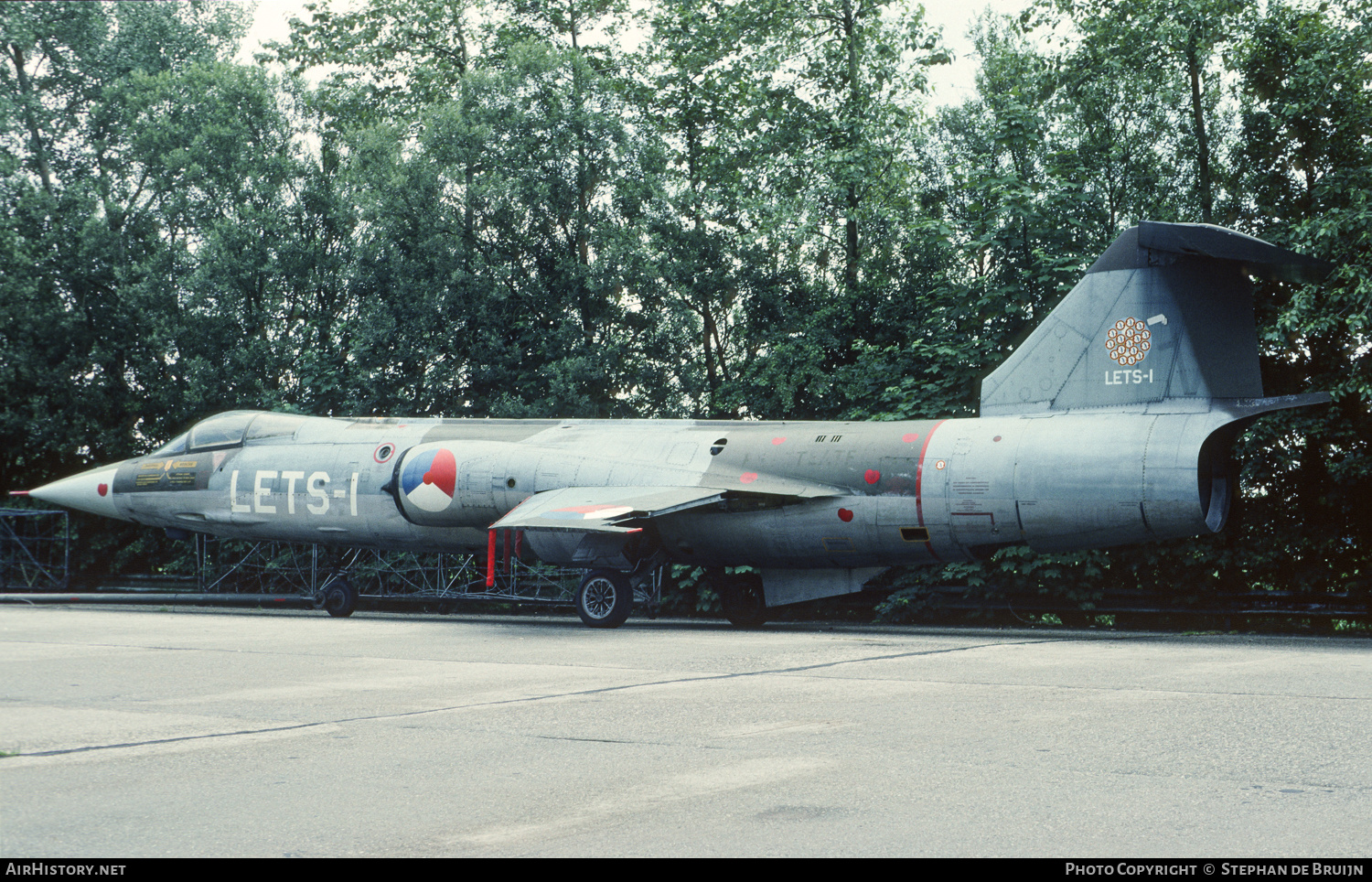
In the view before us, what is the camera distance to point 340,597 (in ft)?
64.8

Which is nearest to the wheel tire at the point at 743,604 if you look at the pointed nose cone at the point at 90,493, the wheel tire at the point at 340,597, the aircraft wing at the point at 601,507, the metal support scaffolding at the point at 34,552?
the aircraft wing at the point at 601,507

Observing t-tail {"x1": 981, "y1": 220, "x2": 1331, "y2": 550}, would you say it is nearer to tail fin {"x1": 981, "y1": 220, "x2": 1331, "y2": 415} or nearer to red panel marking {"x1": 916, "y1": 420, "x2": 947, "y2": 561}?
tail fin {"x1": 981, "y1": 220, "x2": 1331, "y2": 415}

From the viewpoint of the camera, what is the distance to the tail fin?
13.6 metres

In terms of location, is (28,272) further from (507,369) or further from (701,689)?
(701,689)

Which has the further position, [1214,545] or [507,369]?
[507,369]

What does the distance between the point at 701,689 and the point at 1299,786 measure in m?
4.51

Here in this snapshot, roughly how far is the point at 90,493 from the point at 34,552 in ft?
31.4

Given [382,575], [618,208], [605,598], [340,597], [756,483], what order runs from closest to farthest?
[756,483] → [605,598] → [340,597] → [382,575] → [618,208]

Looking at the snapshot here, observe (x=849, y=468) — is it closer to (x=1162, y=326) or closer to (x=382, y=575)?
(x=1162, y=326)

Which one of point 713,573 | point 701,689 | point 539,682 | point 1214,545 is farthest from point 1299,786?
point 713,573

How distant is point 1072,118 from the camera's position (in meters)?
23.4

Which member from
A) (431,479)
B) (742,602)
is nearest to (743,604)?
(742,602)

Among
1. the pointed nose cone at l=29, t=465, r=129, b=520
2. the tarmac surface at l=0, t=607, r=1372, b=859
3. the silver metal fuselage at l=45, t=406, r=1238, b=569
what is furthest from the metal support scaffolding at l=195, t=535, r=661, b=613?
the tarmac surface at l=0, t=607, r=1372, b=859

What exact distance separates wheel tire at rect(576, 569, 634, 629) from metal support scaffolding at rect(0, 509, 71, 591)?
55.3 ft
